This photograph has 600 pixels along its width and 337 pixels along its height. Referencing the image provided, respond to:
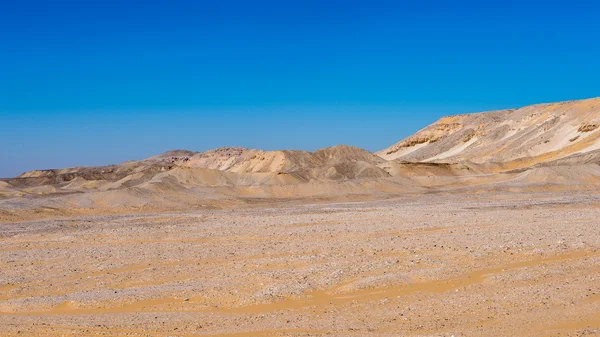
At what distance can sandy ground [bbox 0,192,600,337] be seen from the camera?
1170 centimetres

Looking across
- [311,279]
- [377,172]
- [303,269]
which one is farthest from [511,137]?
[311,279]

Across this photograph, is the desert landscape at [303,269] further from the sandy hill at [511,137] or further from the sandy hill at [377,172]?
the sandy hill at [511,137]

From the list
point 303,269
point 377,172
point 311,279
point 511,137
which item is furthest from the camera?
point 511,137

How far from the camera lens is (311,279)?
15609mm

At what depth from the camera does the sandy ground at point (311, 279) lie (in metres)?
11.7

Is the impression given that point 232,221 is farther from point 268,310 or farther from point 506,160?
point 506,160

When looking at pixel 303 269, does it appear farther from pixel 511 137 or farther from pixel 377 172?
pixel 511 137

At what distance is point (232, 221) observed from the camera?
103ft

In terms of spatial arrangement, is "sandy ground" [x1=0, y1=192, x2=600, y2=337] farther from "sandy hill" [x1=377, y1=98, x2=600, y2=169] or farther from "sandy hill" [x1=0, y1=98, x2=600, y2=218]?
"sandy hill" [x1=377, y1=98, x2=600, y2=169]

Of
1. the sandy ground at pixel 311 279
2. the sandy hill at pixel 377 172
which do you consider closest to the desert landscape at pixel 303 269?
the sandy ground at pixel 311 279

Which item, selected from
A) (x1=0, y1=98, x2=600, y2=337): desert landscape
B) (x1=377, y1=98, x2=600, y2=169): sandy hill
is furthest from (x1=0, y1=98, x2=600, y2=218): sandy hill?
(x1=0, y1=98, x2=600, y2=337): desert landscape

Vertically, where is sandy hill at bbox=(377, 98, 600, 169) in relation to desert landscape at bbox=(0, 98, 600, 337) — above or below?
above

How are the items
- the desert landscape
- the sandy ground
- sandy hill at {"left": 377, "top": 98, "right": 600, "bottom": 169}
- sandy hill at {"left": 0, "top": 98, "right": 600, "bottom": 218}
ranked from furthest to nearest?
sandy hill at {"left": 377, "top": 98, "right": 600, "bottom": 169} < sandy hill at {"left": 0, "top": 98, "right": 600, "bottom": 218} < the desert landscape < the sandy ground

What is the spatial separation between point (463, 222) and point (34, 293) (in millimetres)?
17774
